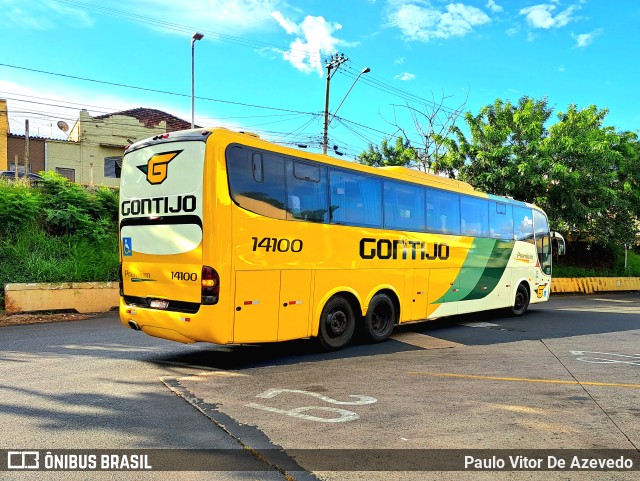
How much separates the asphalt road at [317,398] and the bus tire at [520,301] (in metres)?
4.48

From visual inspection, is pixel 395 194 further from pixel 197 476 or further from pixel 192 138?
pixel 197 476

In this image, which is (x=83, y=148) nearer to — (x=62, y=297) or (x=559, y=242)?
(x=62, y=297)

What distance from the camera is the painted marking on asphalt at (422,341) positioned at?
9594 millimetres

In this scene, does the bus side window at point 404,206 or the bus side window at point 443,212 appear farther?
the bus side window at point 443,212

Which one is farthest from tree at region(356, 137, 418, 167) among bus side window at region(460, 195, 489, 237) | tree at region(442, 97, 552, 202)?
bus side window at region(460, 195, 489, 237)

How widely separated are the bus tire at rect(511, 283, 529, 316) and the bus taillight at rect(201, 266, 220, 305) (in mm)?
10302

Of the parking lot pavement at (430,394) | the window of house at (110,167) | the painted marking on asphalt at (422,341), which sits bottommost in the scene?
the painted marking on asphalt at (422,341)

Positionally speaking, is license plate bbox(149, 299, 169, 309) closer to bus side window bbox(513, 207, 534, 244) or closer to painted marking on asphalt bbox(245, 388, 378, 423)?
painted marking on asphalt bbox(245, 388, 378, 423)

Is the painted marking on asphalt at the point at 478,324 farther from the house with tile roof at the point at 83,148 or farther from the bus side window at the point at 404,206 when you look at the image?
the house with tile roof at the point at 83,148

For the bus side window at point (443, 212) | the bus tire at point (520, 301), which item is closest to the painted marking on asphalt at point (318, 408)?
the bus side window at point (443, 212)

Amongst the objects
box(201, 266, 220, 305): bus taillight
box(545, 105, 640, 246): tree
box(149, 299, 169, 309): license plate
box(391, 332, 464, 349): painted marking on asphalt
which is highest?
box(545, 105, 640, 246): tree

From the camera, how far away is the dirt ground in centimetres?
1142

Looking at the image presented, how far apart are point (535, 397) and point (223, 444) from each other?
3679mm

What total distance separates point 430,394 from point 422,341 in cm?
409
